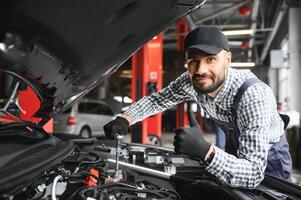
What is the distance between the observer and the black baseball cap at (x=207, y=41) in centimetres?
142

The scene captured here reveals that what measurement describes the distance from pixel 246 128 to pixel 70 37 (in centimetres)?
79

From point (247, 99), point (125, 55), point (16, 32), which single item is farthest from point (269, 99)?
point (16, 32)

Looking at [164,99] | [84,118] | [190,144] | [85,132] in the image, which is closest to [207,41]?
[190,144]

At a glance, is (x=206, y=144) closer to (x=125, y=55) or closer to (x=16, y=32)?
(x=125, y=55)

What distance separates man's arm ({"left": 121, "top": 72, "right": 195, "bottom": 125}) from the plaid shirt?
0.63ft

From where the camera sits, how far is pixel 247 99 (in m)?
1.36

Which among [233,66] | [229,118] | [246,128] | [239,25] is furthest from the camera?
[239,25]

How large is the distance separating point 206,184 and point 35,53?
921mm

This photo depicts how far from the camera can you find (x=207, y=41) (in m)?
1.44

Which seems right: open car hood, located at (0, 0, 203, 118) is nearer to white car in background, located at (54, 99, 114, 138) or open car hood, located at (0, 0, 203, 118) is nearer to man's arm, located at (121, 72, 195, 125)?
man's arm, located at (121, 72, 195, 125)

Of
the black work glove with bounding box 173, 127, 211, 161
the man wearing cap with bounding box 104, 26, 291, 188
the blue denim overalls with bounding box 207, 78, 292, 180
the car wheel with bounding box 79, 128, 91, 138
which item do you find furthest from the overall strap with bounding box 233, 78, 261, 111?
the car wheel with bounding box 79, 128, 91, 138

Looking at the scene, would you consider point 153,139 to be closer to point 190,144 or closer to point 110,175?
point 110,175

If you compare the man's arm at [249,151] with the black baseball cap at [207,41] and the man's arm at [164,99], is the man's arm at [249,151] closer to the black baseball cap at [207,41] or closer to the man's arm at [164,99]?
the black baseball cap at [207,41]

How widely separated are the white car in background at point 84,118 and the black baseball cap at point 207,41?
16.3ft
